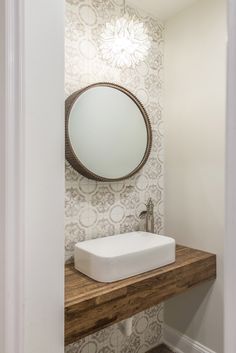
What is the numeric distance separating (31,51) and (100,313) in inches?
43.2

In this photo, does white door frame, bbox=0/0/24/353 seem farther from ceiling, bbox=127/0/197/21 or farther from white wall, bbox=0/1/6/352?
ceiling, bbox=127/0/197/21

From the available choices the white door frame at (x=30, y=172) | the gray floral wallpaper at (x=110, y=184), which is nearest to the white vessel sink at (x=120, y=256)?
the gray floral wallpaper at (x=110, y=184)

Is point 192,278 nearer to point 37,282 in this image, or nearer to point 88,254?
point 88,254

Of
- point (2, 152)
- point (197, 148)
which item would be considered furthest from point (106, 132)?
point (2, 152)

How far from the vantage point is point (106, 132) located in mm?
1737

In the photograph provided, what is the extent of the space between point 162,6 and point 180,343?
97.5 inches

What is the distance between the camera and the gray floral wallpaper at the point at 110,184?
162 centimetres

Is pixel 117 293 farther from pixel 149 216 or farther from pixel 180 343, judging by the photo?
pixel 180 343

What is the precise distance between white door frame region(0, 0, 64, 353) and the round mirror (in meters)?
0.64

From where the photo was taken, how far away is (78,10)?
64.1 inches

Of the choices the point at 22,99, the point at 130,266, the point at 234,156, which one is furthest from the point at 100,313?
the point at 234,156

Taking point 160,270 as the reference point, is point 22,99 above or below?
above

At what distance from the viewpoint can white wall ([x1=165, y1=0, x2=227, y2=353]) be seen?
5.79 ft

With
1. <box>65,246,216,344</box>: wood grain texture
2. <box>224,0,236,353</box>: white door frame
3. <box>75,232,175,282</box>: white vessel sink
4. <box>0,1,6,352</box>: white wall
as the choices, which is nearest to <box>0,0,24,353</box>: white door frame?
<box>0,1,6,352</box>: white wall
